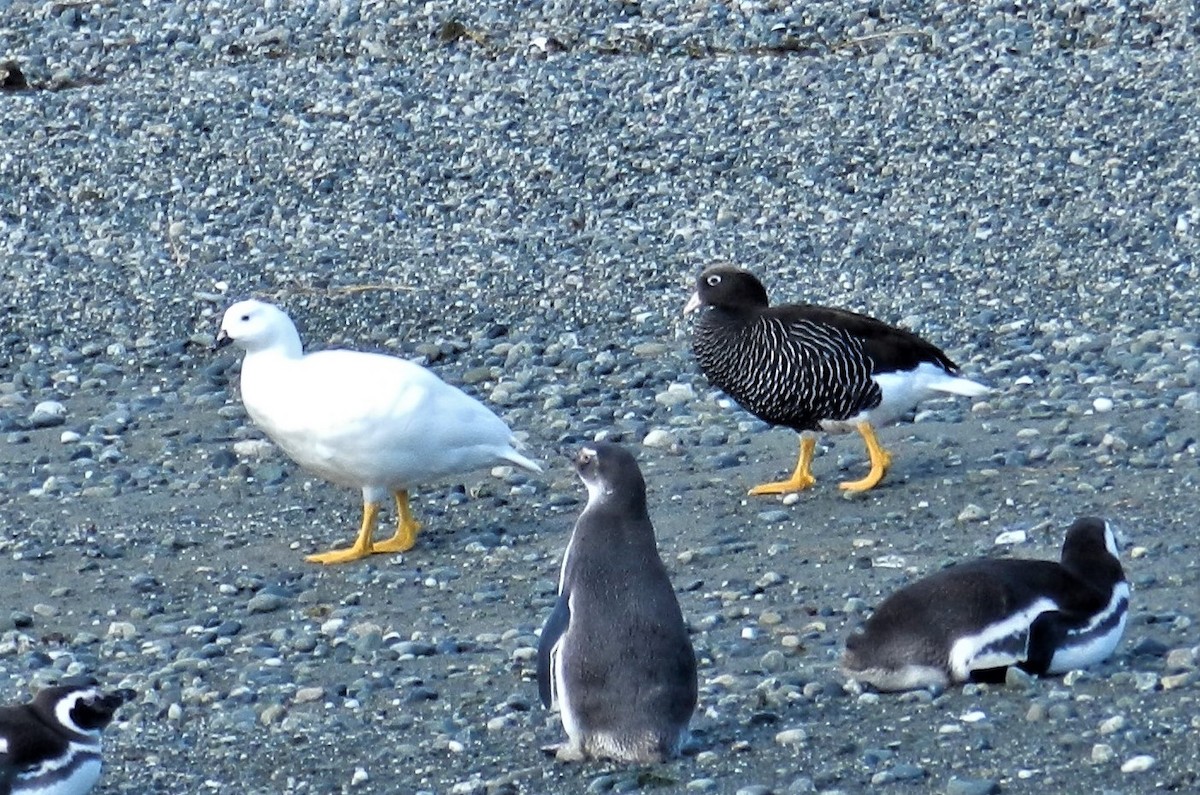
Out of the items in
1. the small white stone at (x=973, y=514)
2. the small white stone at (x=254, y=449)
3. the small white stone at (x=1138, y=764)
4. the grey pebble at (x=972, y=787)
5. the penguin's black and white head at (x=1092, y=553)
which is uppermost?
the small white stone at (x=1138, y=764)

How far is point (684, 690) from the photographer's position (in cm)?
598

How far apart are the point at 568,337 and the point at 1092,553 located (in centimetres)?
541

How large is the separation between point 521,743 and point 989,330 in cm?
582

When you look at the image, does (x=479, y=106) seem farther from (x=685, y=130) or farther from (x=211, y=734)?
(x=211, y=734)

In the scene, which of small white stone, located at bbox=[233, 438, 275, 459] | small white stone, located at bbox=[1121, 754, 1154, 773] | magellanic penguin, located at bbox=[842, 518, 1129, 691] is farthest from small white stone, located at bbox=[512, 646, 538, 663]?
small white stone, located at bbox=[233, 438, 275, 459]

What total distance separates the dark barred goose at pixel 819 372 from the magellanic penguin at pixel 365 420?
97 centimetres

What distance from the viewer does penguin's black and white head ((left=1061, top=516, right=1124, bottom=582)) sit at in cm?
672

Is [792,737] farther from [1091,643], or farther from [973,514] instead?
[973,514]

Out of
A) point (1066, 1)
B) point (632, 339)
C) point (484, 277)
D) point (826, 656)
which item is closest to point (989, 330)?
point (632, 339)

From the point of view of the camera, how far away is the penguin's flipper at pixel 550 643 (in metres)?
6.19

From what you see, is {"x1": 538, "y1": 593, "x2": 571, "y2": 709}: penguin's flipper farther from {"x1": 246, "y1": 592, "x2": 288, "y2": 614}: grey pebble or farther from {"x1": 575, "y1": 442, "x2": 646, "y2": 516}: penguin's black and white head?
{"x1": 246, "y1": 592, "x2": 288, "y2": 614}: grey pebble

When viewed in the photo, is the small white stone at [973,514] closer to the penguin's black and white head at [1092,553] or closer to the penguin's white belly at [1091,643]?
the penguin's black and white head at [1092,553]

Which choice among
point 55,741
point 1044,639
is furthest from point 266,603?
point 1044,639

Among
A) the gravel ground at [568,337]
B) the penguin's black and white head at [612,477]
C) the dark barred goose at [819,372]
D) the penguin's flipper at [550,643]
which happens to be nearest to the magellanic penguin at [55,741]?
the gravel ground at [568,337]
